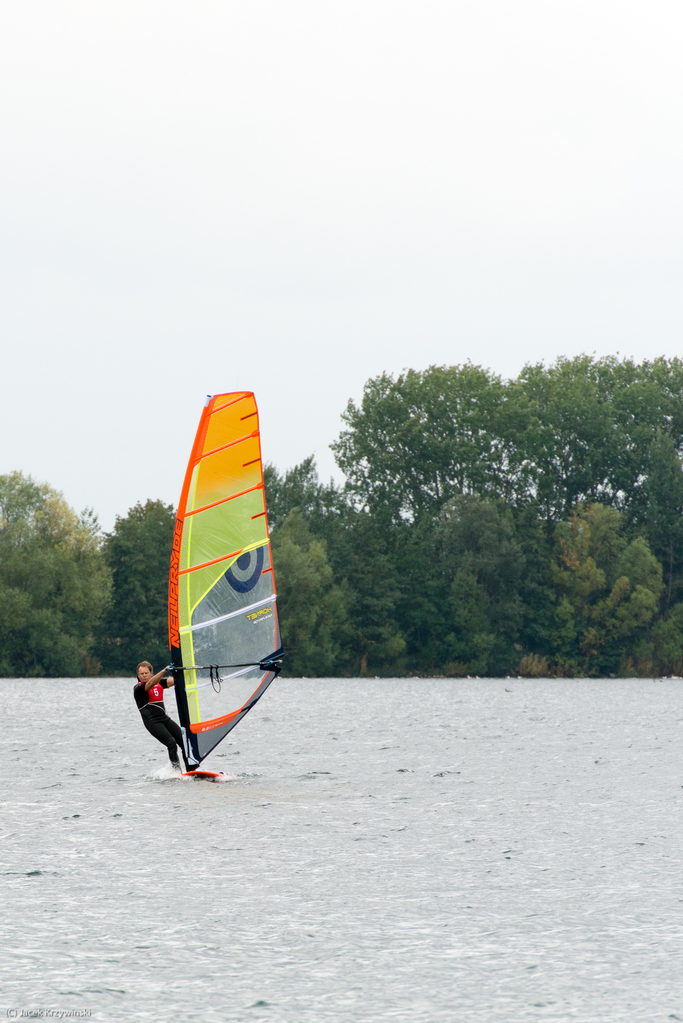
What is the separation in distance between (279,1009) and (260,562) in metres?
12.5

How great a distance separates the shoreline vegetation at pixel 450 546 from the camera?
73562mm

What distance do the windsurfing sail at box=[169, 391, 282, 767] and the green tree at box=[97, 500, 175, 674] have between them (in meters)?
57.2

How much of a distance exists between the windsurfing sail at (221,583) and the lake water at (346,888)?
1.35 m

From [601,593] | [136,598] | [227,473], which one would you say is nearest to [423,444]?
[601,593]

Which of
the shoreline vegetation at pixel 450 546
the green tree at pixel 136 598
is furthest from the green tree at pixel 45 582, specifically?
the green tree at pixel 136 598

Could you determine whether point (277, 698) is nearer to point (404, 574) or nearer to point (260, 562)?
point (404, 574)

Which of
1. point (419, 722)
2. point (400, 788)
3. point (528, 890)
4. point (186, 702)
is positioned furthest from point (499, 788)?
point (419, 722)

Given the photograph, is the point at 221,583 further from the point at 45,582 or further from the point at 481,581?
the point at 481,581

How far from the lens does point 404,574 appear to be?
8550 centimetres

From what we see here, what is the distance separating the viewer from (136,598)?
77500 mm

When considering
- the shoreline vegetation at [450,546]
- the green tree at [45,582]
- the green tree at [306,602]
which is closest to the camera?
the green tree at [45,582]

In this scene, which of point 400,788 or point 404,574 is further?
point 404,574

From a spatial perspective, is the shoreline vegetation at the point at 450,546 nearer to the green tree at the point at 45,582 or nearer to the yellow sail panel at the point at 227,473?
the green tree at the point at 45,582

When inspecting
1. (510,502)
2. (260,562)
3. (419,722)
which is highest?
(510,502)
